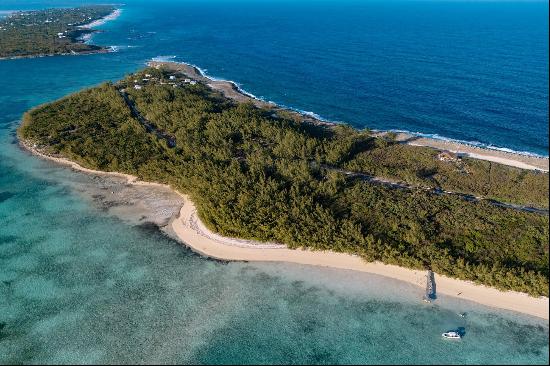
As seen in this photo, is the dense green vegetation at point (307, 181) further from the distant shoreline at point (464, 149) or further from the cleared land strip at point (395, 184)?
the distant shoreline at point (464, 149)

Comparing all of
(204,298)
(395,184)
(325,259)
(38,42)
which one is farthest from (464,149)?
(38,42)

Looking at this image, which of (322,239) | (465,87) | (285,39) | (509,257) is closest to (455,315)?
(509,257)

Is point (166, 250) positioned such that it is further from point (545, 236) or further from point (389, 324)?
point (545, 236)

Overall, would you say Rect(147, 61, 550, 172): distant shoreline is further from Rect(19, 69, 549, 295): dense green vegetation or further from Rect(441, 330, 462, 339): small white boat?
Rect(441, 330, 462, 339): small white boat

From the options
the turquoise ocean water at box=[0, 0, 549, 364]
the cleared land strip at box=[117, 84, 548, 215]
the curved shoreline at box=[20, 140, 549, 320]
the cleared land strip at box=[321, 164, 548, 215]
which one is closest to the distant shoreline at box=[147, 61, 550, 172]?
the turquoise ocean water at box=[0, 0, 549, 364]

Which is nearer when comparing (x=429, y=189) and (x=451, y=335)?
(x=451, y=335)

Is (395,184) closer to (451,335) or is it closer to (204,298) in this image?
(451,335)

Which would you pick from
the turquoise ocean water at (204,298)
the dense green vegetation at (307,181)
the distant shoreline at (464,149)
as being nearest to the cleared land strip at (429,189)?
the dense green vegetation at (307,181)
